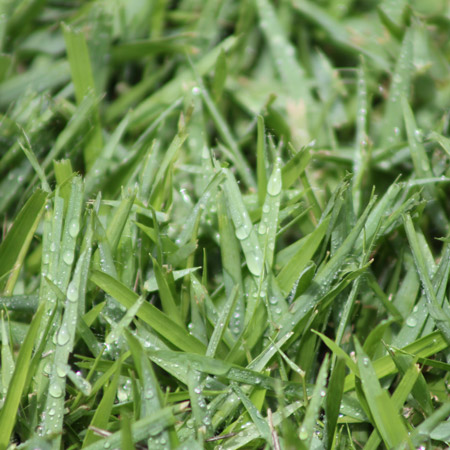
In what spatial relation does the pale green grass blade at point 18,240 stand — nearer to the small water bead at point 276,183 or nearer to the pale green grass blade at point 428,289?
the small water bead at point 276,183

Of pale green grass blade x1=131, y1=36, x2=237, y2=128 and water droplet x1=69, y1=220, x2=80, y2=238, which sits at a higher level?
pale green grass blade x1=131, y1=36, x2=237, y2=128

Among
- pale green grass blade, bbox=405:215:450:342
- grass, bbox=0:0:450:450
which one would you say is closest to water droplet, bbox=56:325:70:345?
grass, bbox=0:0:450:450

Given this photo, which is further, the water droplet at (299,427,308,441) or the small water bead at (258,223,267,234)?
the small water bead at (258,223,267,234)

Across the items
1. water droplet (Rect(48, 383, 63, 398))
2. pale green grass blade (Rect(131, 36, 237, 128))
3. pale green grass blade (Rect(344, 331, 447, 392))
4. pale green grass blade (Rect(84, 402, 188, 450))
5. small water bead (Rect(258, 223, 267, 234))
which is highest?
pale green grass blade (Rect(131, 36, 237, 128))

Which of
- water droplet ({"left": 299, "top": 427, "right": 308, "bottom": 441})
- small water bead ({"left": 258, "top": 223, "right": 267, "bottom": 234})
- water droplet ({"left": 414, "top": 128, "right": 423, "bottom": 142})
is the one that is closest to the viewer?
water droplet ({"left": 299, "top": 427, "right": 308, "bottom": 441})

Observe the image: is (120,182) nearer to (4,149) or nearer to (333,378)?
(4,149)

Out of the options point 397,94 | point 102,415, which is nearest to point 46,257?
point 102,415

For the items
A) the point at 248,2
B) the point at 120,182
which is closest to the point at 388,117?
the point at 248,2

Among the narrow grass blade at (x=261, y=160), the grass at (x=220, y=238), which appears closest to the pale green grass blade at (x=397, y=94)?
the grass at (x=220, y=238)

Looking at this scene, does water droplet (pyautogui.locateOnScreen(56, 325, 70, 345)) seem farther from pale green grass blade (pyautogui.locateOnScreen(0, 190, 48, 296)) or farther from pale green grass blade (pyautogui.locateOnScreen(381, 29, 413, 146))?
pale green grass blade (pyautogui.locateOnScreen(381, 29, 413, 146))
